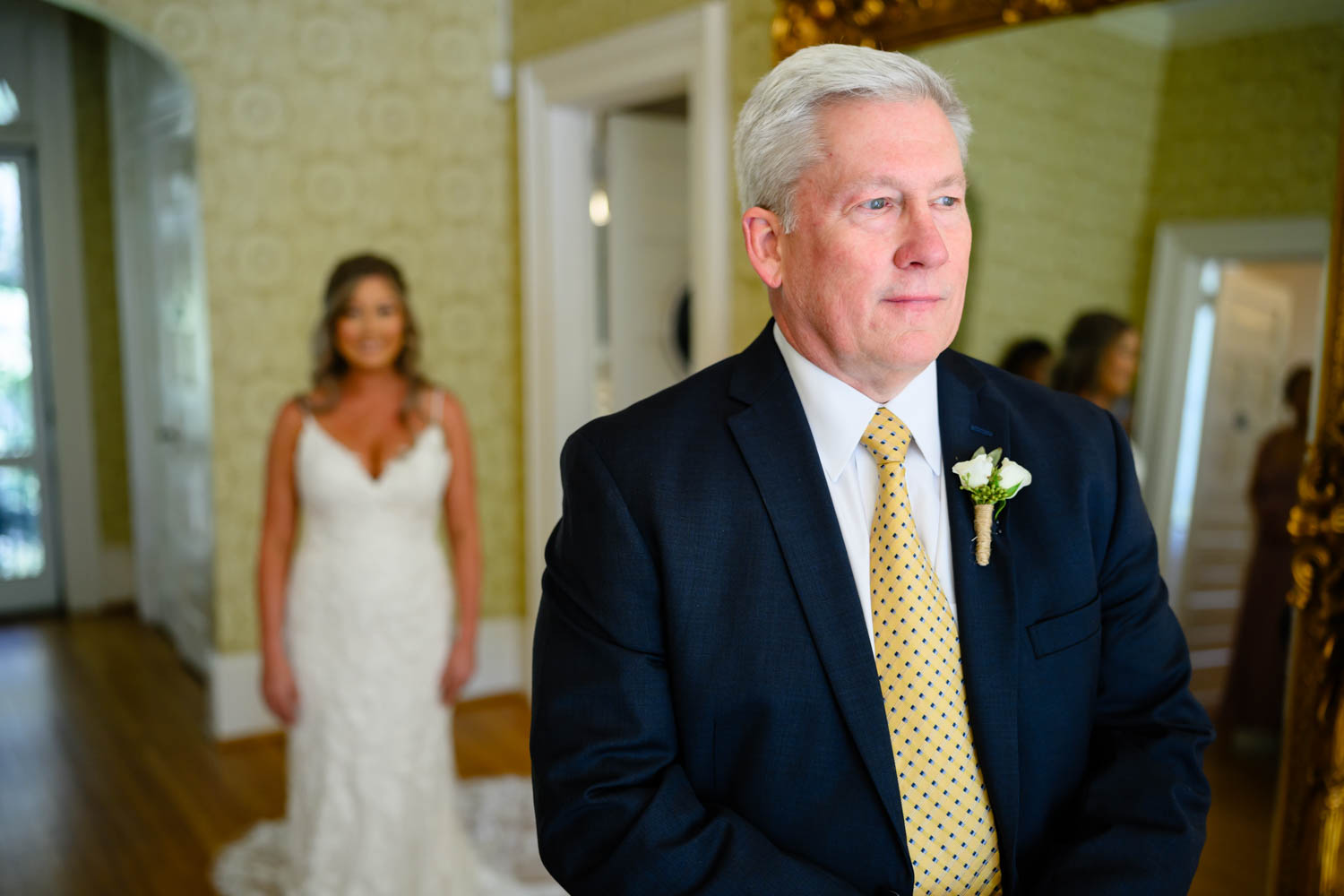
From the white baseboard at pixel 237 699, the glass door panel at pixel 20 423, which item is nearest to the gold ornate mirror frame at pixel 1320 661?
the white baseboard at pixel 237 699

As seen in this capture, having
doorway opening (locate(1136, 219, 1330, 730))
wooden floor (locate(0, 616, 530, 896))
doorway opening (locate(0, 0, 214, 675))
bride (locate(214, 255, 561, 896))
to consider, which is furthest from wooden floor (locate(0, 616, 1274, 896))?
bride (locate(214, 255, 561, 896))

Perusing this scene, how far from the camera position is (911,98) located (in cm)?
122

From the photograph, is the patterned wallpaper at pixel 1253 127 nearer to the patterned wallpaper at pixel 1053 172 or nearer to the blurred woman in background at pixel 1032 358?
the patterned wallpaper at pixel 1053 172

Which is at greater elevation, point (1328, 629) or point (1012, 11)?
point (1012, 11)

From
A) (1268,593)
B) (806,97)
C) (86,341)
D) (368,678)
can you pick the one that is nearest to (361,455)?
(368,678)

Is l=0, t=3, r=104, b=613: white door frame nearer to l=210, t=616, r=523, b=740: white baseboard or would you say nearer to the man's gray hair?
l=210, t=616, r=523, b=740: white baseboard

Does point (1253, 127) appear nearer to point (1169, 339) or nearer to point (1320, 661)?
point (1169, 339)

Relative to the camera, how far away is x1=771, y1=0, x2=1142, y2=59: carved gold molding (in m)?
2.66

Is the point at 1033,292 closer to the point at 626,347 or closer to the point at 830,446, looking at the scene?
the point at 830,446

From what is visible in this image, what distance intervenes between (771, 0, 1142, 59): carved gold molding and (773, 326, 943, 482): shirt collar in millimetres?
1595

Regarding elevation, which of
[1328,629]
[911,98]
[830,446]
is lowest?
[1328,629]

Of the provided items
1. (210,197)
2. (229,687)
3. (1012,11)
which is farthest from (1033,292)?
(229,687)

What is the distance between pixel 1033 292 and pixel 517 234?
2825 millimetres

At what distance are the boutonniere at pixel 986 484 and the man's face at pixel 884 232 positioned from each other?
129 mm
